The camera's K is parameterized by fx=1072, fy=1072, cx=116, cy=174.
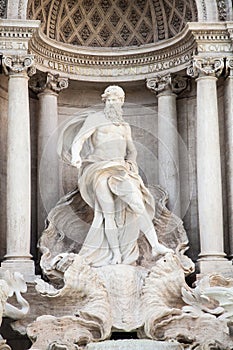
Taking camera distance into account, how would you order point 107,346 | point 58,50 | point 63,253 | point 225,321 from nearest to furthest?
1. point 107,346
2. point 225,321
3. point 63,253
4. point 58,50

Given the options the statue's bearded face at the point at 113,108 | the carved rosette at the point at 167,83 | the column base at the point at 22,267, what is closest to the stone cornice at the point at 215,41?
the carved rosette at the point at 167,83

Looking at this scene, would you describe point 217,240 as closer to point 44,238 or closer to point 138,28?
point 44,238

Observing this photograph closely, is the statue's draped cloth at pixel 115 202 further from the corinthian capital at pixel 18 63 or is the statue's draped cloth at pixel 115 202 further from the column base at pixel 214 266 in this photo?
the corinthian capital at pixel 18 63

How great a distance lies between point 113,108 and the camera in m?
19.1

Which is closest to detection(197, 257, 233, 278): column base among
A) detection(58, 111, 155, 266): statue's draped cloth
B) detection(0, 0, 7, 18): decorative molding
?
detection(58, 111, 155, 266): statue's draped cloth

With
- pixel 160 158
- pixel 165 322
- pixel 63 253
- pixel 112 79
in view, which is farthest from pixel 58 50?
pixel 165 322

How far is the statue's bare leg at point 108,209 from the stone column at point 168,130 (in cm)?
167

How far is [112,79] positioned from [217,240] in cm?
406

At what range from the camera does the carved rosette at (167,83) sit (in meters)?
20.3

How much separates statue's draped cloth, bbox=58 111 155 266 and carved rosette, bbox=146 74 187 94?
2025mm

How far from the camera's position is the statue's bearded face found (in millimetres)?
19078

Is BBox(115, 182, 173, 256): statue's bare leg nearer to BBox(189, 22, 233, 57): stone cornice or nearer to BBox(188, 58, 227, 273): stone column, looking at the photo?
BBox(188, 58, 227, 273): stone column

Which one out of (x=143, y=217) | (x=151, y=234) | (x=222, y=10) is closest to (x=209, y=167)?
(x=143, y=217)

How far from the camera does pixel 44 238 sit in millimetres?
18922
